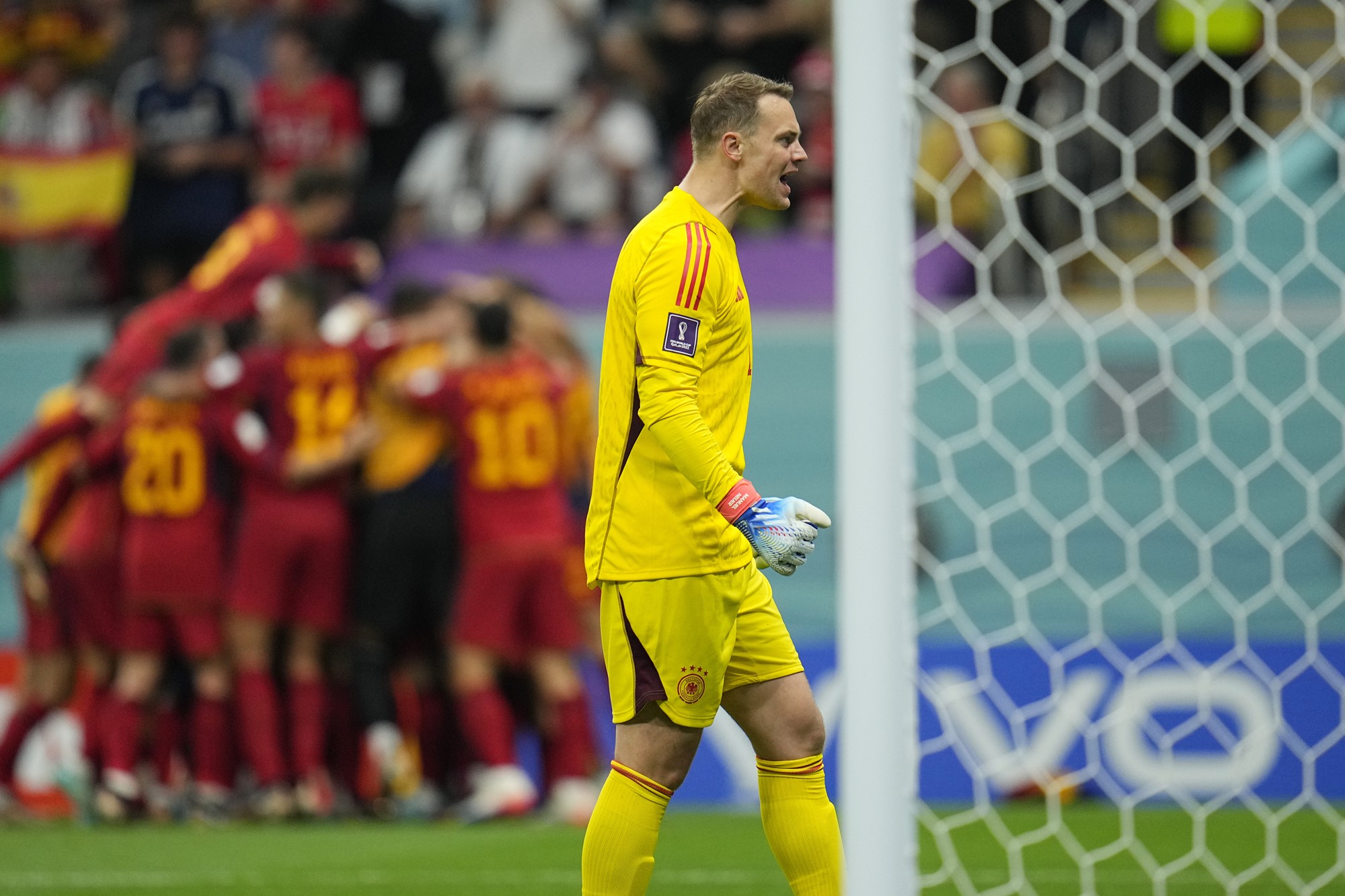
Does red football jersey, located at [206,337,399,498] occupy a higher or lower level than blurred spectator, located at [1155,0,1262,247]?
lower

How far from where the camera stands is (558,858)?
5652 mm

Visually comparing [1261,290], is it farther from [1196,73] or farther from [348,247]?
[348,247]

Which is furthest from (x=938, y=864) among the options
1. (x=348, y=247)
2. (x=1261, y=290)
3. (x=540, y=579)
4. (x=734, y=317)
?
(x=348, y=247)

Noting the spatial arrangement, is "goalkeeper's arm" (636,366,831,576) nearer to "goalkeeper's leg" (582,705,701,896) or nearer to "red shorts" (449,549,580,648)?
"goalkeeper's leg" (582,705,701,896)

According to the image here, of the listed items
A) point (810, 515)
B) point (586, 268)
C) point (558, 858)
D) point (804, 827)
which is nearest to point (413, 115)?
point (586, 268)

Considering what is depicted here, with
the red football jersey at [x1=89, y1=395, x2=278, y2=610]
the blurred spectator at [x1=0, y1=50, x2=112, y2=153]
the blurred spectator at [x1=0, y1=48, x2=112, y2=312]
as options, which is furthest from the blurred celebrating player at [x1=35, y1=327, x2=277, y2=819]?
the blurred spectator at [x1=0, y1=50, x2=112, y2=153]

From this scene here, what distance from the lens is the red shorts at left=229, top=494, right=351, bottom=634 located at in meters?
6.93

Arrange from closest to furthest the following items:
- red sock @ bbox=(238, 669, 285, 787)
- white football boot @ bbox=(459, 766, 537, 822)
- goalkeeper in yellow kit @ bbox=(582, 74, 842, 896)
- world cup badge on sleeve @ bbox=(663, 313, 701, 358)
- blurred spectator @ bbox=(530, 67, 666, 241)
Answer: world cup badge on sleeve @ bbox=(663, 313, 701, 358), goalkeeper in yellow kit @ bbox=(582, 74, 842, 896), white football boot @ bbox=(459, 766, 537, 822), red sock @ bbox=(238, 669, 285, 787), blurred spectator @ bbox=(530, 67, 666, 241)

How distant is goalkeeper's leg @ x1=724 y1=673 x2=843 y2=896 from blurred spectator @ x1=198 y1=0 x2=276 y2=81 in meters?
7.90

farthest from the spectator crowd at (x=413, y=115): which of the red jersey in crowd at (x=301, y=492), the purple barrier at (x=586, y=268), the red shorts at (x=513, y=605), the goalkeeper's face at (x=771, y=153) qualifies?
the goalkeeper's face at (x=771, y=153)

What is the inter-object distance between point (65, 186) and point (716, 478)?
24.2ft

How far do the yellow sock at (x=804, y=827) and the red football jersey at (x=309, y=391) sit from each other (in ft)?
13.2

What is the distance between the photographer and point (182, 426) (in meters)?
7.00

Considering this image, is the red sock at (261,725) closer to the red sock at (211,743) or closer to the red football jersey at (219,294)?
the red sock at (211,743)
